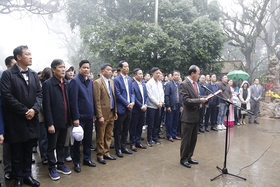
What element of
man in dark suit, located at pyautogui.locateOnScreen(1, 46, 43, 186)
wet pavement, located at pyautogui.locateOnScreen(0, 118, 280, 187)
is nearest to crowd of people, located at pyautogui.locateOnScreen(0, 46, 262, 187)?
man in dark suit, located at pyautogui.locateOnScreen(1, 46, 43, 186)

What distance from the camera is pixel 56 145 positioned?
3.67 m

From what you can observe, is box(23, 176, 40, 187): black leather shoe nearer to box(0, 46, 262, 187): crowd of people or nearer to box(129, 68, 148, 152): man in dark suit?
box(0, 46, 262, 187): crowd of people

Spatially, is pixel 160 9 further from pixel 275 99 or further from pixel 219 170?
pixel 219 170

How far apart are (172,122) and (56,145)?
331 cm

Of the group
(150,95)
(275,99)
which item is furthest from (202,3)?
(150,95)

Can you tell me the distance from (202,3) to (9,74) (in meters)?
10.8

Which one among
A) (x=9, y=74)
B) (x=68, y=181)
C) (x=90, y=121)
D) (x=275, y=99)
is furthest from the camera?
(x=275, y=99)

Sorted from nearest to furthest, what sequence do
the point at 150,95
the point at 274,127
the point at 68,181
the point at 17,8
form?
the point at 68,181 → the point at 150,95 → the point at 17,8 → the point at 274,127

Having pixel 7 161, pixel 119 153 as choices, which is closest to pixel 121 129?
pixel 119 153

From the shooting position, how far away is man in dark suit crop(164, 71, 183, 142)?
237 inches

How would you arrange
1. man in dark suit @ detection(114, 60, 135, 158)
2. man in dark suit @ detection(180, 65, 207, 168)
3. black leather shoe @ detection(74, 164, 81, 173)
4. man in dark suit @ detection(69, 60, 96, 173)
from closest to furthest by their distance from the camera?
1. man in dark suit @ detection(69, 60, 96, 173)
2. black leather shoe @ detection(74, 164, 81, 173)
3. man in dark suit @ detection(180, 65, 207, 168)
4. man in dark suit @ detection(114, 60, 135, 158)

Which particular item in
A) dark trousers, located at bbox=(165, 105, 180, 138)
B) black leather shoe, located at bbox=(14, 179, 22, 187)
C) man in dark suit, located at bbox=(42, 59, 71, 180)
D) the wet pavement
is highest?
man in dark suit, located at bbox=(42, 59, 71, 180)

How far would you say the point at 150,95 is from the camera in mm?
5449

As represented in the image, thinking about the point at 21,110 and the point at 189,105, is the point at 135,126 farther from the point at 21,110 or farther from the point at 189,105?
the point at 21,110
